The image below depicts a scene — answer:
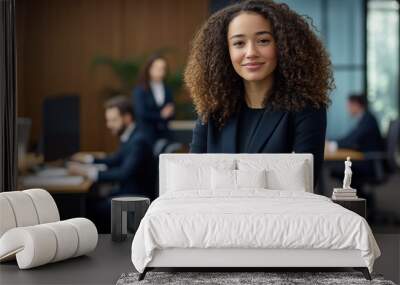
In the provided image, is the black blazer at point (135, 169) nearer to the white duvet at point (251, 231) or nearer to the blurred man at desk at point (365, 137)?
the blurred man at desk at point (365, 137)

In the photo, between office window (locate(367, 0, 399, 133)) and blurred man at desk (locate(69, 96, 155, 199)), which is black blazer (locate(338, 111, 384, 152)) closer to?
blurred man at desk (locate(69, 96, 155, 199))

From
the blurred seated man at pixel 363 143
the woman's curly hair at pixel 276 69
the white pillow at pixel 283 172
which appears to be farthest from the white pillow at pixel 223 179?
the blurred seated man at pixel 363 143

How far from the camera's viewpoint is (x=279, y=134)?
5574mm

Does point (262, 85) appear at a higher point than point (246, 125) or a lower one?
higher

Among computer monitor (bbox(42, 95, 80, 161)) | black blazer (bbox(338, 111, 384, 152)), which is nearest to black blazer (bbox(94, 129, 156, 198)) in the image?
computer monitor (bbox(42, 95, 80, 161))

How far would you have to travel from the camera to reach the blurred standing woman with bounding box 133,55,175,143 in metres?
9.41

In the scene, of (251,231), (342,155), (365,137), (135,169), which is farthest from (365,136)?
(251,231)

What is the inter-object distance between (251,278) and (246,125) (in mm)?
1511

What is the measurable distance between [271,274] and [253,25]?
1.98 meters

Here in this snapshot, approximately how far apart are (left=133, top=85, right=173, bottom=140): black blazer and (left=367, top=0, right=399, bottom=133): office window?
442 cm

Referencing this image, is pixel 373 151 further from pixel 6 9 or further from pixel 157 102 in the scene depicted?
pixel 6 9

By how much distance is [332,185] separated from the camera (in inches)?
445

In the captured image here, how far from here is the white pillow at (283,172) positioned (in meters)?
5.45

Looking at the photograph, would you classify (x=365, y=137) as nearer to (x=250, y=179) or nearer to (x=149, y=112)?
(x=149, y=112)
